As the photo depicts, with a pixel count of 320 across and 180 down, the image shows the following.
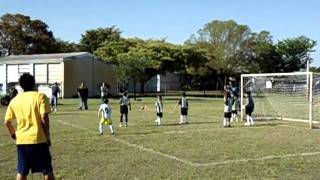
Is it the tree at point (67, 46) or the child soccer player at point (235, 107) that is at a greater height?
the tree at point (67, 46)

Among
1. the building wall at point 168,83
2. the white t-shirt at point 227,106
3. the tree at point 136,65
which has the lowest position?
the white t-shirt at point 227,106

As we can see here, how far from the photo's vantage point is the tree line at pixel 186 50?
188ft

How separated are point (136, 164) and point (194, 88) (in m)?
71.8

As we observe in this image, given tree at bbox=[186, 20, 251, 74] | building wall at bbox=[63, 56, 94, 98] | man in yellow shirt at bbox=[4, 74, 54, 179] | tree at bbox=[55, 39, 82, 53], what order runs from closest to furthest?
man in yellow shirt at bbox=[4, 74, 54, 179]
building wall at bbox=[63, 56, 94, 98]
tree at bbox=[186, 20, 251, 74]
tree at bbox=[55, 39, 82, 53]

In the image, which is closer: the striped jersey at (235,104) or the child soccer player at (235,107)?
the striped jersey at (235,104)

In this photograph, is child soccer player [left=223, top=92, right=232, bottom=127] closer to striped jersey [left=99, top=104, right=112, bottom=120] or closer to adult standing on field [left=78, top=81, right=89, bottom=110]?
striped jersey [left=99, top=104, right=112, bottom=120]

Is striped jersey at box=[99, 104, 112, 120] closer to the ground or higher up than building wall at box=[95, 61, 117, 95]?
closer to the ground

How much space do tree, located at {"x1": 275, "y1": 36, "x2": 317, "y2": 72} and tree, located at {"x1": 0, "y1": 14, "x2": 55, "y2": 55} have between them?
114 feet

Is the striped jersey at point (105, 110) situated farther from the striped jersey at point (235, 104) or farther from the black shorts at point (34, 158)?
the black shorts at point (34, 158)

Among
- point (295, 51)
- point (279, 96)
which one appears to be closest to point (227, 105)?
point (279, 96)

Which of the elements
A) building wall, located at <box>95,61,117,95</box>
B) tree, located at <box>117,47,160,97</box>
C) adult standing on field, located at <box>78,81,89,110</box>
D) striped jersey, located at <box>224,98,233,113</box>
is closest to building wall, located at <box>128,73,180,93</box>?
building wall, located at <box>95,61,117,95</box>

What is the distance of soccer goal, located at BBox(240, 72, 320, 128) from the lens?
26453 mm

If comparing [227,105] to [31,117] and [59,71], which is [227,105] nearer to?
[31,117]

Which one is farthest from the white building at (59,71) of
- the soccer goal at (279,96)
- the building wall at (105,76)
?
the soccer goal at (279,96)
